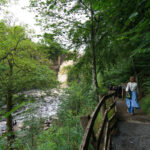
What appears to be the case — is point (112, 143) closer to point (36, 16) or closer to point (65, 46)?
point (65, 46)

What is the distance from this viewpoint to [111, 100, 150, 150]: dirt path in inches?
101

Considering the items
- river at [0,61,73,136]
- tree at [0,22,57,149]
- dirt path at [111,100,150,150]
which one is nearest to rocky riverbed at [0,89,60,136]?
river at [0,61,73,136]

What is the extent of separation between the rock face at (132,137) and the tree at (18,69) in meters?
7.04

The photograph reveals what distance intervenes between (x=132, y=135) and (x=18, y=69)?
10031 mm

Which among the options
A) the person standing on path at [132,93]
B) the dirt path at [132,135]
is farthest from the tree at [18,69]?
the dirt path at [132,135]

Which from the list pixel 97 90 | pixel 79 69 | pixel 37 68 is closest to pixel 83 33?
pixel 79 69

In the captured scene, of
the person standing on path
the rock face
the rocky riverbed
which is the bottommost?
the rocky riverbed

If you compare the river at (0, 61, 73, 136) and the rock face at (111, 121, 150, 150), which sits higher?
the rock face at (111, 121, 150, 150)

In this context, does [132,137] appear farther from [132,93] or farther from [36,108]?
[36,108]

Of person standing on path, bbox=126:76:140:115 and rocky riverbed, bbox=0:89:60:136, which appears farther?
rocky riverbed, bbox=0:89:60:136

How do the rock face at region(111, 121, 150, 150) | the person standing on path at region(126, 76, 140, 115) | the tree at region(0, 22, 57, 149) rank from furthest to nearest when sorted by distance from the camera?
the tree at region(0, 22, 57, 149) → the person standing on path at region(126, 76, 140, 115) → the rock face at region(111, 121, 150, 150)

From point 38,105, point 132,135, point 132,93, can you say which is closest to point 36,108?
point 38,105

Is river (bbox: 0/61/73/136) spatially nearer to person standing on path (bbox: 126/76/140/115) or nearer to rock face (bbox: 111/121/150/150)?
person standing on path (bbox: 126/76/140/115)

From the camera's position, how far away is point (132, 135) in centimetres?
302
